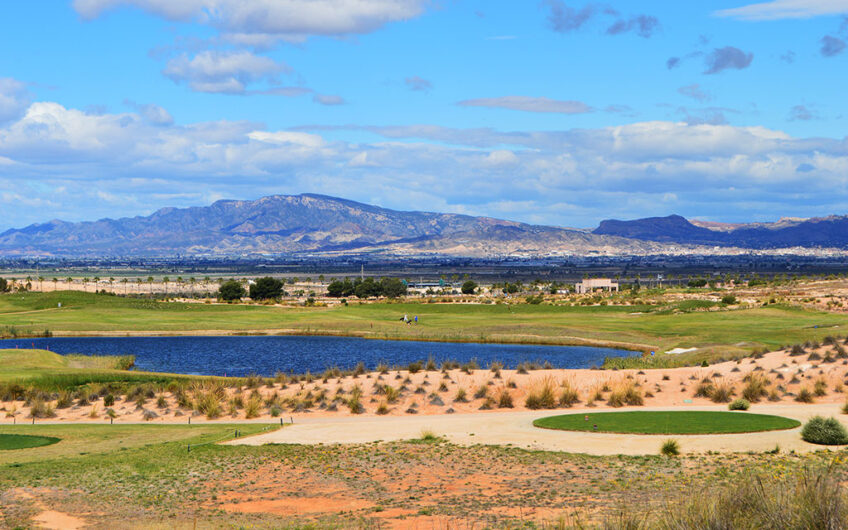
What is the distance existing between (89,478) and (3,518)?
3.19 m

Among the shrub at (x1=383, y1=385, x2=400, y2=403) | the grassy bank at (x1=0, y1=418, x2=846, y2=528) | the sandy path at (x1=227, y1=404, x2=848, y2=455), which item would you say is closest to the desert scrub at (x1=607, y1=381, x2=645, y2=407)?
the sandy path at (x1=227, y1=404, x2=848, y2=455)

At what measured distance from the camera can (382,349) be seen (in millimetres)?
55438

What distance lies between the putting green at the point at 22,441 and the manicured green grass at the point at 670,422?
1326 cm

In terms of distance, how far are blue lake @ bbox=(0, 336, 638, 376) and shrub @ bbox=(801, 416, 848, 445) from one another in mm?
24775

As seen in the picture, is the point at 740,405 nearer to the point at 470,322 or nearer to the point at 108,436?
the point at 108,436

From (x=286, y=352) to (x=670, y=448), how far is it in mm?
38151

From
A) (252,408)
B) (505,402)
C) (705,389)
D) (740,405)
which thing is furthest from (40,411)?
(740,405)

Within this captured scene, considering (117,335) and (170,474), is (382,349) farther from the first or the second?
(170,474)

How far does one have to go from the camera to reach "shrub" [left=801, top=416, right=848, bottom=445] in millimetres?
18578

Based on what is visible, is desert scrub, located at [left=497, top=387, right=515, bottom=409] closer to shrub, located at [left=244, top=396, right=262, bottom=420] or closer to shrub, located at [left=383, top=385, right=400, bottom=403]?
shrub, located at [left=383, top=385, right=400, bottom=403]

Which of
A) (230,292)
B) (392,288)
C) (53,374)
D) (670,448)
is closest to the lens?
(670,448)

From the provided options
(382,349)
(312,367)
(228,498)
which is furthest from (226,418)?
(382,349)

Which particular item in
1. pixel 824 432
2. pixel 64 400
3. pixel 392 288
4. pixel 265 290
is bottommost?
pixel 64 400

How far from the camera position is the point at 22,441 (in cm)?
2222
